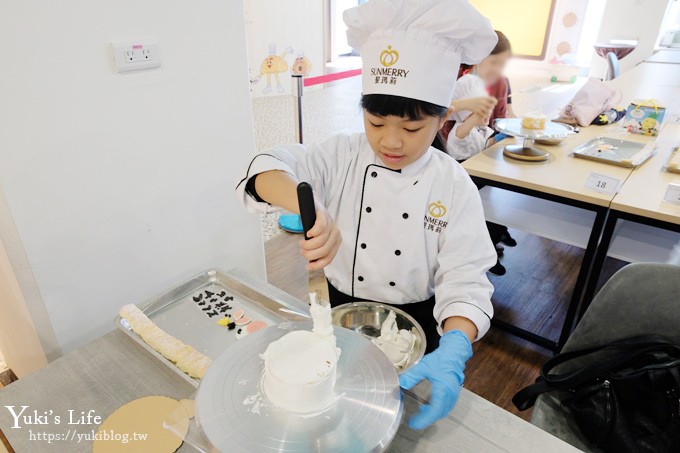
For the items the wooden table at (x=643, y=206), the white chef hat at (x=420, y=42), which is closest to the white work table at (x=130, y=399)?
the white chef hat at (x=420, y=42)

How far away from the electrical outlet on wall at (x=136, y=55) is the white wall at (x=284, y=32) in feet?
12.8

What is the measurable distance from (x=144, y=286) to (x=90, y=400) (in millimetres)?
739

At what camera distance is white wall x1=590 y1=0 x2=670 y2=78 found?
563cm

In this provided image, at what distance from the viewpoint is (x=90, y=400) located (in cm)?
69

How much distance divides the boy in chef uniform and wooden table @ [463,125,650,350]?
85 centimetres

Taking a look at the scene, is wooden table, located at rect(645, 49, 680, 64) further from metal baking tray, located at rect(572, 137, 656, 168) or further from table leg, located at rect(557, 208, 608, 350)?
table leg, located at rect(557, 208, 608, 350)

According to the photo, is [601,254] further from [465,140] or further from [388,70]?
[388,70]

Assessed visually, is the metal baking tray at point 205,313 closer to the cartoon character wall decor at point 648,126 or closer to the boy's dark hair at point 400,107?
A: the boy's dark hair at point 400,107

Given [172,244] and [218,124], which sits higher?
[218,124]

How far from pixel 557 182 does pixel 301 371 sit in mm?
1467

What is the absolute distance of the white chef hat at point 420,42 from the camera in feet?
2.48

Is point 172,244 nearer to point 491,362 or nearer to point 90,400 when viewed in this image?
point 90,400

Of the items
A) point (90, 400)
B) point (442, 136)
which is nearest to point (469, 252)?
point (90, 400)

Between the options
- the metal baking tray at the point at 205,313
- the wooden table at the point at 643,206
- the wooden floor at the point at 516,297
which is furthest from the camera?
the wooden floor at the point at 516,297
